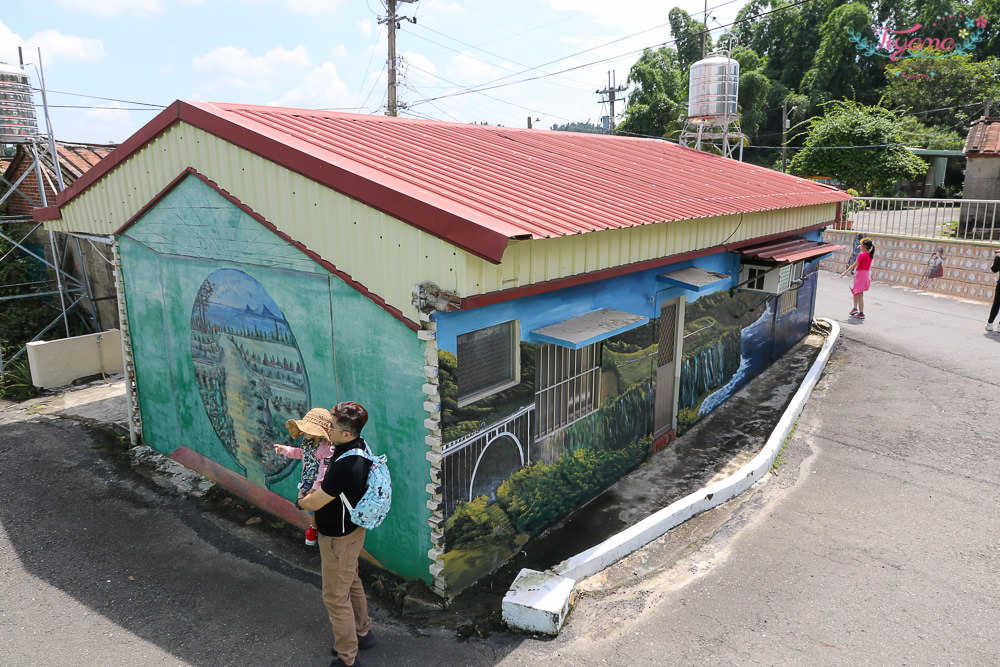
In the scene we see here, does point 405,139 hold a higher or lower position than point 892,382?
higher

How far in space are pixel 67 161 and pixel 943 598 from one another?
57.3ft

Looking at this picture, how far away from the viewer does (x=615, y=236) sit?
5.97 meters

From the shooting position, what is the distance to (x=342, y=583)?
166 inches

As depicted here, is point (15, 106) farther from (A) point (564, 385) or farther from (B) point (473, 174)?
(A) point (564, 385)

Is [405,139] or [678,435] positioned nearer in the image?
[405,139]

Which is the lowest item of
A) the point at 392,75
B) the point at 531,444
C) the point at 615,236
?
the point at 531,444

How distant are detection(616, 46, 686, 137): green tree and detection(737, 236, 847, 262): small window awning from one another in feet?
99.5

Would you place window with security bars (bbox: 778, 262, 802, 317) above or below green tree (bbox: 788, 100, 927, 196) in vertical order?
below

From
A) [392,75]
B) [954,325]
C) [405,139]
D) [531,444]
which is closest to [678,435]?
[531,444]

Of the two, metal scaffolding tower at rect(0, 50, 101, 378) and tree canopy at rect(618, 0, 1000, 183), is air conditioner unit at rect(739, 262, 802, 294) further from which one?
tree canopy at rect(618, 0, 1000, 183)

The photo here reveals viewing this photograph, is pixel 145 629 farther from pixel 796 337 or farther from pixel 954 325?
pixel 954 325

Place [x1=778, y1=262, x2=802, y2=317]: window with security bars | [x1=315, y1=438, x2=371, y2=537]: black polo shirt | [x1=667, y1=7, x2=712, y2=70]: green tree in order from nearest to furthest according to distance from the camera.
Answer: [x1=315, y1=438, x2=371, y2=537]: black polo shirt < [x1=778, y1=262, x2=802, y2=317]: window with security bars < [x1=667, y1=7, x2=712, y2=70]: green tree

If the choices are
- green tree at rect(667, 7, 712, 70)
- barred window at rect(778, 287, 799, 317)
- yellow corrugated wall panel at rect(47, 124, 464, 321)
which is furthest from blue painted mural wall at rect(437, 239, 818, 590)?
green tree at rect(667, 7, 712, 70)

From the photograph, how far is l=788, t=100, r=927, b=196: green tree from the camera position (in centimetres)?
2555
